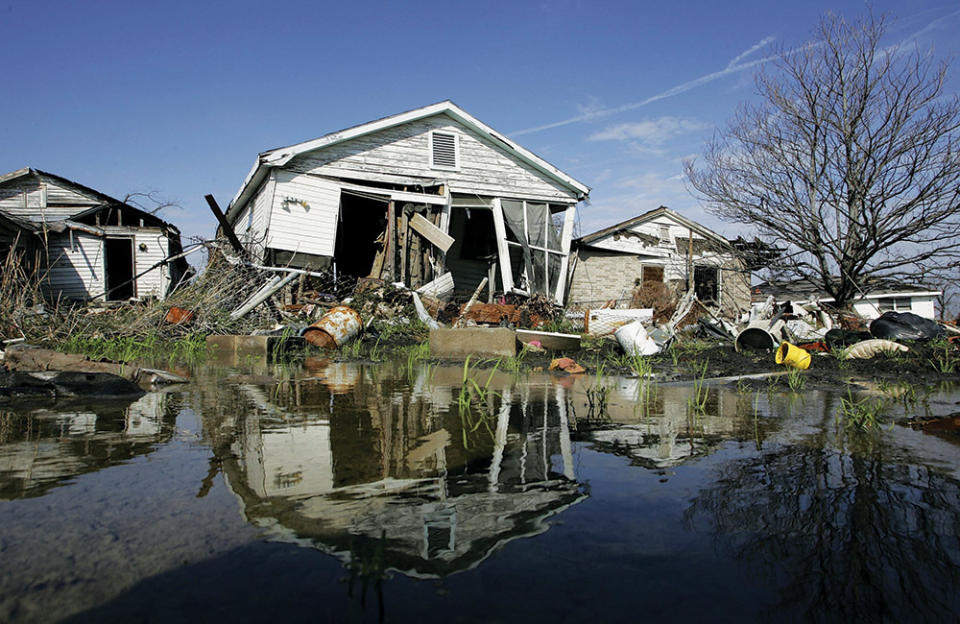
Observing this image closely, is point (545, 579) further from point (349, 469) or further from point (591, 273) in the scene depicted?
point (591, 273)

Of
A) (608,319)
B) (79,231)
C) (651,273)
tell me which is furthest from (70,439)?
(651,273)

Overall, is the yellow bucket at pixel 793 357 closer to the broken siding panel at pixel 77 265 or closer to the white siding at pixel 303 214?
the white siding at pixel 303 214

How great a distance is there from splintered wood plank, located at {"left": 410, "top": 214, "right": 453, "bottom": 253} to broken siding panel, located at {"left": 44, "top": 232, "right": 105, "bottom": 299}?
1065 centimetres

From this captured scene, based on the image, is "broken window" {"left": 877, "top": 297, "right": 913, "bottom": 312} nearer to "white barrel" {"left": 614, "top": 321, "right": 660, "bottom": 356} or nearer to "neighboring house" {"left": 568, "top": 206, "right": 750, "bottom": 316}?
"neighboring house" {"left": 568, "top": 206, "right": 750, "bottom": 316}

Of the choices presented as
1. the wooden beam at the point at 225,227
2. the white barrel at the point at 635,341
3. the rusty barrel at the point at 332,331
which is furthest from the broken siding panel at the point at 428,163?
the white barrel at the point at 635,341

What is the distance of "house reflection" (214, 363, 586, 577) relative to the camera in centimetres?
133

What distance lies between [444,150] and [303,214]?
399 cm

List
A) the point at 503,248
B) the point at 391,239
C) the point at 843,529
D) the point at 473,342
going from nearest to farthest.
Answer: the point at 843,529
the point at 473,342
the point at 391,239
the point at 503,248

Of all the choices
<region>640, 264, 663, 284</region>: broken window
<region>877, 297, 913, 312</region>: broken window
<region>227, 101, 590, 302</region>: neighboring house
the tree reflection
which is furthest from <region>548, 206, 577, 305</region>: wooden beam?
<region>877, 297, 913, 312</region>: broken window

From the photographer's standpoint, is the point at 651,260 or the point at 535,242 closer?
the point at 535,242

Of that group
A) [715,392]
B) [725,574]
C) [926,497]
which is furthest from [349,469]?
[715,392]

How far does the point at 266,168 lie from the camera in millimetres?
12648

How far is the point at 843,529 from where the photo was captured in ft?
4.48

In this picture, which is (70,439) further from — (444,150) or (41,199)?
(41,199)
